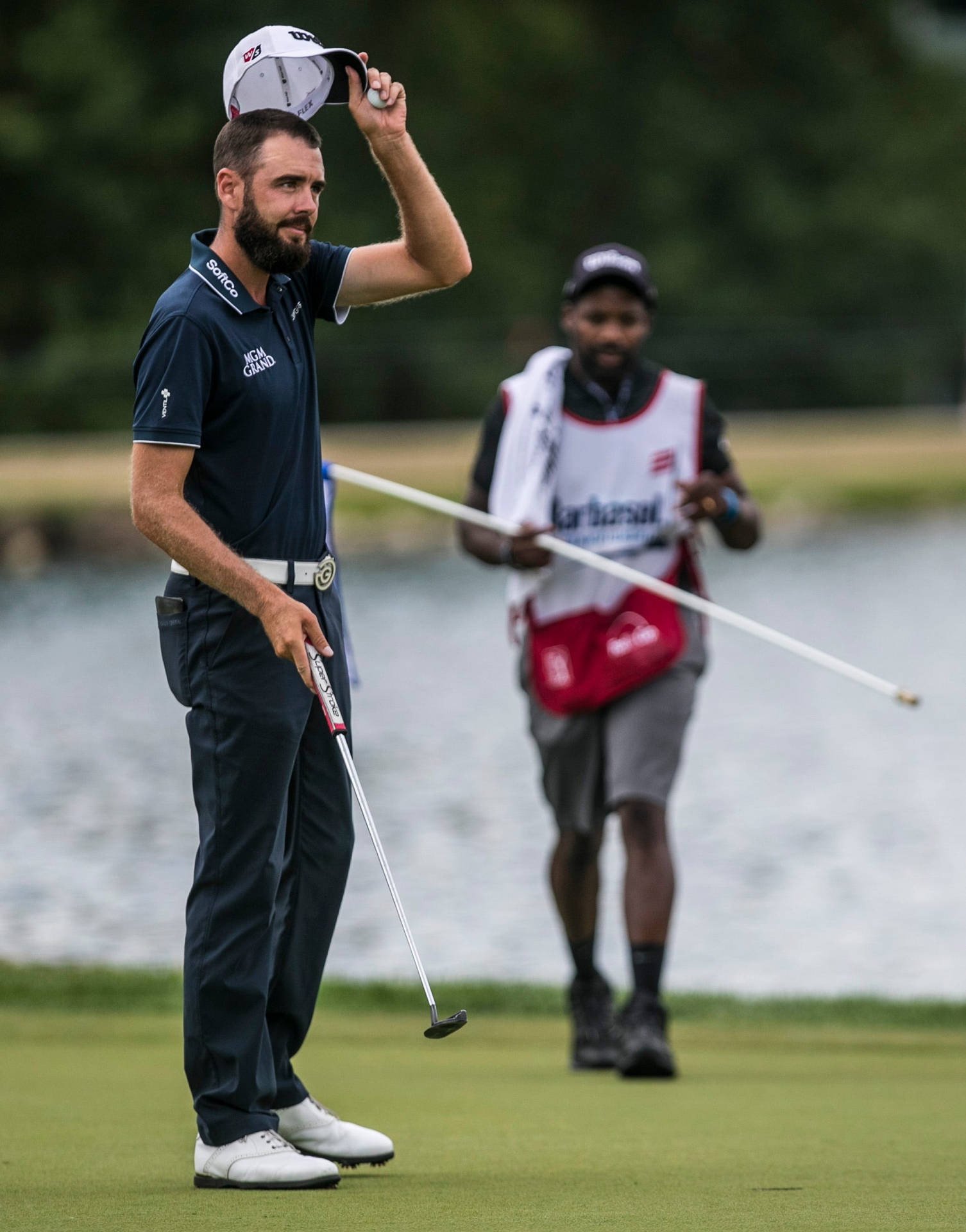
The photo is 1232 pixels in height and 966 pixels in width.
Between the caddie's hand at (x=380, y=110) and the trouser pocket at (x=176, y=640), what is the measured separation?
0.91 meters

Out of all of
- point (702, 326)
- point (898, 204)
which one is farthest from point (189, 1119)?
point (898, 204)

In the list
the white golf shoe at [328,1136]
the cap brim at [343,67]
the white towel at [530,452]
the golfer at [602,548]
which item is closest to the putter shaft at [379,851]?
the white golf shoe at [328,1136]

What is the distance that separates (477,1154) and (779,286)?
41.4 m

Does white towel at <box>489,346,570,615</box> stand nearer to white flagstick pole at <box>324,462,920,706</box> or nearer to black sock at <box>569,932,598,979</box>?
white flagstick pole at <box>324,462,920,706</box>

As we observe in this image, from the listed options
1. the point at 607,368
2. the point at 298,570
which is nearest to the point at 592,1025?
the point at 607,368

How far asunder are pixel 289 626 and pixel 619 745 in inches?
87.1

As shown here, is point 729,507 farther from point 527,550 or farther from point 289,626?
point 289,626

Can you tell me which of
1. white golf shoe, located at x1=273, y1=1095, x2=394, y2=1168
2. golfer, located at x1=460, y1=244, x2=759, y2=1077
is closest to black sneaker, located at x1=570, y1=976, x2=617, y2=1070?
golfer, located at x1=460, y1=244, x2=759, y2=1077

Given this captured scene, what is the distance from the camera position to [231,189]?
3.89 meters

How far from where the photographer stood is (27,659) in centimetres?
1789

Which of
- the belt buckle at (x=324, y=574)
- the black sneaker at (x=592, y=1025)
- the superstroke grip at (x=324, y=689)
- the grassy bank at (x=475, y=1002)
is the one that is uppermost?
the belt buckle at (x=324, y=574)

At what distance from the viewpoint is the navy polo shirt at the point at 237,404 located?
3.75m

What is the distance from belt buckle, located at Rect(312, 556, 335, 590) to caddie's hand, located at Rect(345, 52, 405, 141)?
0.77 metres

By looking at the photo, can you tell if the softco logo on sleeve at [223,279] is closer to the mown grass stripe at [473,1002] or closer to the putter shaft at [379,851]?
the putter shaft at [379,851]
